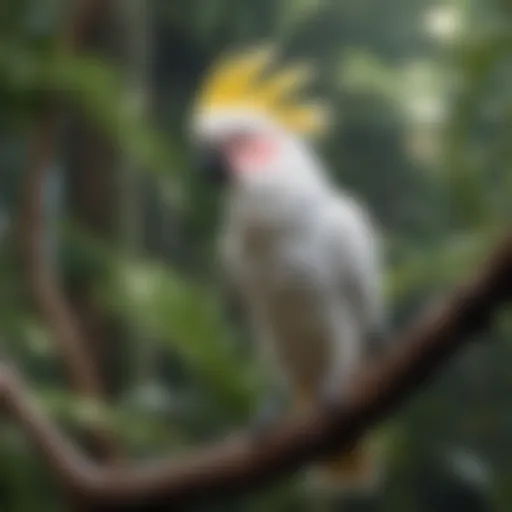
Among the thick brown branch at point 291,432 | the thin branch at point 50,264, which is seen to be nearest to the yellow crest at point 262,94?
the thin branch at point 50,264

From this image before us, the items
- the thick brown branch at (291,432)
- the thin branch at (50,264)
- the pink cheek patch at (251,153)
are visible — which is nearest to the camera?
the thick brown branch at (291,432)

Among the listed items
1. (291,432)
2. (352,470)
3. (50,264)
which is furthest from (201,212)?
(291,432)

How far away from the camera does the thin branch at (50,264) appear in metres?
1.07

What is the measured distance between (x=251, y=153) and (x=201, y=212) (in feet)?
0.74

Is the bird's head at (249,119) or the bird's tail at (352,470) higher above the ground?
the bird's head at (249,119)

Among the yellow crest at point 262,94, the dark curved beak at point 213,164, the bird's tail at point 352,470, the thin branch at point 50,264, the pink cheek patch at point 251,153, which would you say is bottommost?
the bird's tail at point 352,470

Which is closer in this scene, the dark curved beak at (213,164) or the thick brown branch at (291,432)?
the thick brown branch at (291,432)

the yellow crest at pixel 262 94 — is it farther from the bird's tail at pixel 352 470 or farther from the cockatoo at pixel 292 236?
the bird's tail at pixel 352 470

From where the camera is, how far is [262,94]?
37.2 inches

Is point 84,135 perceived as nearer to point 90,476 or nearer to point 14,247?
point 14,247

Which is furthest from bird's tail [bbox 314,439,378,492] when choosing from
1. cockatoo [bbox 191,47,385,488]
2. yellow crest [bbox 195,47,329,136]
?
yellow crest [bbox 195,47,329,136]

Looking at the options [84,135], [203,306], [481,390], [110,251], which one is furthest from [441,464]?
[84,135]

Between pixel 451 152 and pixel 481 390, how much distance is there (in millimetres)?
249

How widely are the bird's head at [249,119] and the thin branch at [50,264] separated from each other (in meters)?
0.20
